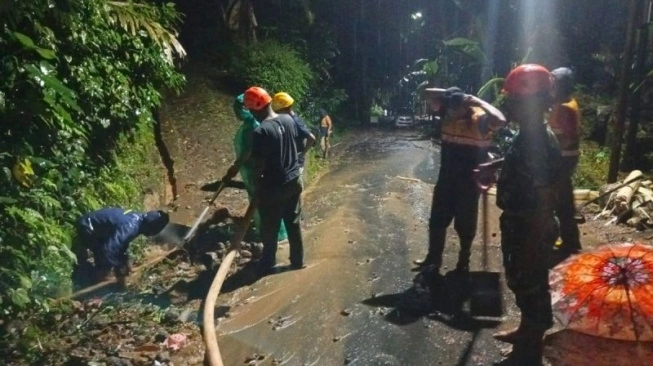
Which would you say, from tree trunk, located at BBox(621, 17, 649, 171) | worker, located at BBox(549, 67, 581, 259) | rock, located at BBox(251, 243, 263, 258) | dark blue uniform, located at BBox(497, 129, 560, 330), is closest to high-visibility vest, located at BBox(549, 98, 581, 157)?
worker, located at BBox(549, 67, 581, 259)

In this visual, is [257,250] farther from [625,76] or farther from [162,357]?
[625,76]

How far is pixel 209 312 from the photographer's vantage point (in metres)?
4.54

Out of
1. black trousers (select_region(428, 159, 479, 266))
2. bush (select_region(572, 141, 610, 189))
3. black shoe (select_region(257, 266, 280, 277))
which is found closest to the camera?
black trousers (select_region(428, 159, 479, 266))

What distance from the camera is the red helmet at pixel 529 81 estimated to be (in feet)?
12.3

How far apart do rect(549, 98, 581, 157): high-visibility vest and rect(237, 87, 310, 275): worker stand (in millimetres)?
2694

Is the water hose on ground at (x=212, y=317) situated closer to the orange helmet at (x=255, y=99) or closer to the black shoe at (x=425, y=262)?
the orange helmet at (x=255, y=99)

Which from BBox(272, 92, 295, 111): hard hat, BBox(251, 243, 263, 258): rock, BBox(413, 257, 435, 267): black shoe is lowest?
BBox(251, 243, 263, 258): rock

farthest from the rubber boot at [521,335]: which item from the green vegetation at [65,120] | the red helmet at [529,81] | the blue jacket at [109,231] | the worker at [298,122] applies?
the blue jacket at [109,231]

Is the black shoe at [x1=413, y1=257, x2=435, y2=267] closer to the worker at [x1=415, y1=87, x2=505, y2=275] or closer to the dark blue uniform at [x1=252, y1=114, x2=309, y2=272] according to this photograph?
the worker at [x1=415, y1=87, x2=505, y2=275]

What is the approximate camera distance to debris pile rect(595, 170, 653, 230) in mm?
6914

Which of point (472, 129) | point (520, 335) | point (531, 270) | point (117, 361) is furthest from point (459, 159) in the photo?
point (117, 361)

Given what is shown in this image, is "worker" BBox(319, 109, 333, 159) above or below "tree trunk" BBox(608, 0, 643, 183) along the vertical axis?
below

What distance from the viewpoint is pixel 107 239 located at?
5750 mm

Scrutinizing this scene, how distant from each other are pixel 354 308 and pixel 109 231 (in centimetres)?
259
